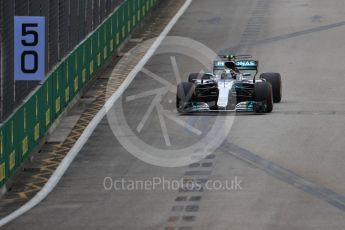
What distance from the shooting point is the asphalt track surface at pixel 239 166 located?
31312 mm

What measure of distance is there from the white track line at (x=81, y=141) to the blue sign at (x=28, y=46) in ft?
9.44

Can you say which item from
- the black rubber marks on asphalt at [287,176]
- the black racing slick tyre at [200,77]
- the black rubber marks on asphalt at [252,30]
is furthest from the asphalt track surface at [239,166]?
the black racing slick tyre at [200,77]

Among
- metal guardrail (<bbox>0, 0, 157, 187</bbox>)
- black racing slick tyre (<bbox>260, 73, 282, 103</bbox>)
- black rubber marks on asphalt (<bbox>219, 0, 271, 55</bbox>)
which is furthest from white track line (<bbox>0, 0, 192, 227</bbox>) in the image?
black racing slick tyre (<bbox>260, 73, 282, 103</bbox>)

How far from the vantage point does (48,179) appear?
3619 centimetres

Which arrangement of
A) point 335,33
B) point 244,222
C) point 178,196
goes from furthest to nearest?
point 335,33
point 178,196
point 244,222

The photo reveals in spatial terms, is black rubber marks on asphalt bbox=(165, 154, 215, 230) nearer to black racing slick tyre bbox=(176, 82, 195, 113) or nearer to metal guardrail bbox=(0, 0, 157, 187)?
metal guardrail bbox=(0, 0, 157, 187)

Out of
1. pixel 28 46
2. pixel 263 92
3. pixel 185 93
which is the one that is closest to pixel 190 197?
pixel 28 46

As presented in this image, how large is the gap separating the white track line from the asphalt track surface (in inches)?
10.3

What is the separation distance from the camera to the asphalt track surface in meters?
31.3

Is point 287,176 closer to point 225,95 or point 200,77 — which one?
point 225,95

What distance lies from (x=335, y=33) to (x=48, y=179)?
2759 centimetres

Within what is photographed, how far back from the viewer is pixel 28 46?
1388 inches

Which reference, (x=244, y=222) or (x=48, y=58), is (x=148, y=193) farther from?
(x=48, y=58)

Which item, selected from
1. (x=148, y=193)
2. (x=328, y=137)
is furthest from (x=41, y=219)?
(x=328, y=137)
